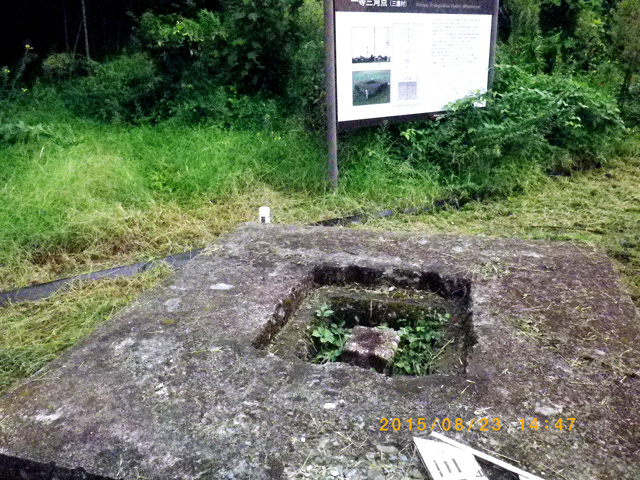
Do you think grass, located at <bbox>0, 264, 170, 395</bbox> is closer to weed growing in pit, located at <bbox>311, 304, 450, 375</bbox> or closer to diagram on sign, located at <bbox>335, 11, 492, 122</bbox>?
weed growing in pit, located at <bbox>311, 304, 450, 375</bbox>

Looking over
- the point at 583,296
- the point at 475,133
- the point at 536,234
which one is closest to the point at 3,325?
the point at 583,296

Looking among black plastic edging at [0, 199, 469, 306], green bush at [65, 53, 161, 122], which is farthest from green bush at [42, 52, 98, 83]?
black plastic edging at [0, 199, 469, 306]

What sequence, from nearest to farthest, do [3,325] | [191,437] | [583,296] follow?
[191,437] < [583,296] < [3,325]

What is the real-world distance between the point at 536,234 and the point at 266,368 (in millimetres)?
3159

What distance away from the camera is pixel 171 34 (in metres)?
6.62

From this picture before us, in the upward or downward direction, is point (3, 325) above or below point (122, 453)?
below

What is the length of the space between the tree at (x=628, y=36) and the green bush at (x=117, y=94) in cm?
565

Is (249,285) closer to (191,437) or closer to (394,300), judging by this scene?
(394,300)

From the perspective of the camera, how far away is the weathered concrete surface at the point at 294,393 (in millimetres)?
1498

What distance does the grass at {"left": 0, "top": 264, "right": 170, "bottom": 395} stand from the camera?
112 inches
